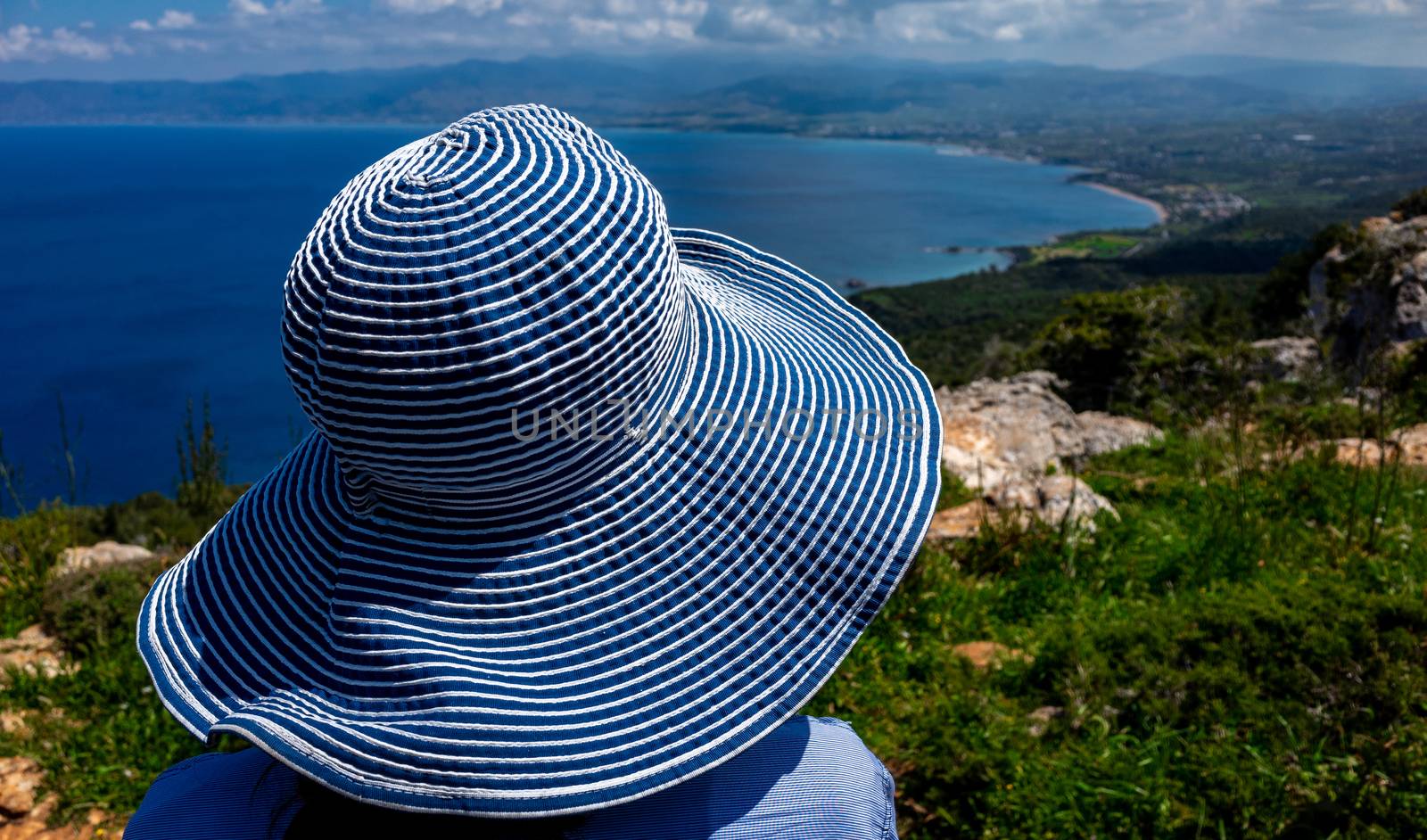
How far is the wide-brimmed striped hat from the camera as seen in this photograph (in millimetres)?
871

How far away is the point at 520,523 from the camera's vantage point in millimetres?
999

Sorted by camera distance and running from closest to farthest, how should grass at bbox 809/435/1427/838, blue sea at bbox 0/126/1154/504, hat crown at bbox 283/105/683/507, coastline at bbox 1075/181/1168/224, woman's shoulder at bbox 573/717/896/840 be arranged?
hat crown at bbox 283/105/683/507, woman's shoulder at bbox 573/717/896/840, grass at bbox 809/435/1427/838, blue sea at bbox 0/126/1154/504, coastline at bbox 1075/181/1168/224

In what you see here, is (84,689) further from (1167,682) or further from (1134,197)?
(1134,197)

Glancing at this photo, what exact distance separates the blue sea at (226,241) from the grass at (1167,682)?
3215 mm

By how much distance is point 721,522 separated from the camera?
1.07 meters

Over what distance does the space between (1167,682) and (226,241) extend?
2343 inches

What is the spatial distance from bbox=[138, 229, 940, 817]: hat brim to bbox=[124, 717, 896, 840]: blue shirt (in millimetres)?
142

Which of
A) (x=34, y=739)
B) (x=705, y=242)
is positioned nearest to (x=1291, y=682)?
(x=705, y=242)

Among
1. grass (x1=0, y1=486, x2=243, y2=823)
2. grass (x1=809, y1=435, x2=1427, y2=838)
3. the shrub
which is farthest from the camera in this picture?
the shrub

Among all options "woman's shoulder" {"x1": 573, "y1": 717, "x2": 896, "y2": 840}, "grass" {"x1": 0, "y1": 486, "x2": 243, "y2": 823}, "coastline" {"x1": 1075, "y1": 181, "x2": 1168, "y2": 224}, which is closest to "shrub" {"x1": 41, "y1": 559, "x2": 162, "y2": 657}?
"grass" {"x1": 0, "y1": 486, "x2": 243, "y2": 823}

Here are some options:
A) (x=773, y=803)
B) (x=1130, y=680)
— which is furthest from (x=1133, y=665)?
(x=773, y=803)

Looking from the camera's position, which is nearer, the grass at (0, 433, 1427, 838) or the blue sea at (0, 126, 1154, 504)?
the grass at (0, 433, 1427, 838)

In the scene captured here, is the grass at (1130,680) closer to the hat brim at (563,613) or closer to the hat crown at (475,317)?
the hat brim at (563,613)

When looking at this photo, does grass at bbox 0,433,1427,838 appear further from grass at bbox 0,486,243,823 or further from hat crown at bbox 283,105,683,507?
hat crown at bbox 283,105,683,507
